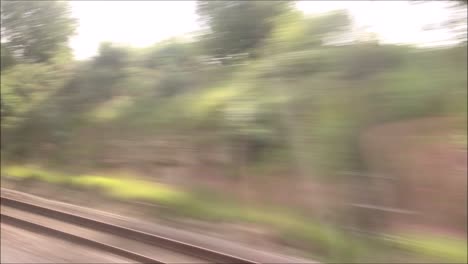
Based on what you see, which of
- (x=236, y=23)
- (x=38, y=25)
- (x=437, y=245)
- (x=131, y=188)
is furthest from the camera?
(x=38, y=25)

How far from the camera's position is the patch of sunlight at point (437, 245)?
199 inches

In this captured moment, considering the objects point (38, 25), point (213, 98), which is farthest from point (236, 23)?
point (38, 25)

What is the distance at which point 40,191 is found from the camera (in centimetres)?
975

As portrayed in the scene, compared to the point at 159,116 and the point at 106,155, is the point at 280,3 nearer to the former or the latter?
the point at 159,116

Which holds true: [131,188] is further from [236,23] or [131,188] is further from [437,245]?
[437,245]

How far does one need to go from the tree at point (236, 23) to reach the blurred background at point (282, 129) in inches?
1.1

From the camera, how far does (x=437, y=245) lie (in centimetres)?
525

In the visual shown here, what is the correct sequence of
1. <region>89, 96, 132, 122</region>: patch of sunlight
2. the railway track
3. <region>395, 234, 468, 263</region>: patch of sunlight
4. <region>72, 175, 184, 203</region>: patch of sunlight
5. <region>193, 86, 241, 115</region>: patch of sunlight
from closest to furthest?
<region>395, 234, 468, 263</region>: patch of sunlight, the railway track, <region>72, 175, 184, 203</region>: patch of sunlight, <region>193, 86, 241, 115</region>: patch of sunlight, <region>89, 96, 132, 122</region>: patch of sunlight

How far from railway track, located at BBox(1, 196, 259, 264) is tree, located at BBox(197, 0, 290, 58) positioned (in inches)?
163

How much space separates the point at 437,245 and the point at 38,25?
1028cm

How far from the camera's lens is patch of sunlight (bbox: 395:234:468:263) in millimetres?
5043

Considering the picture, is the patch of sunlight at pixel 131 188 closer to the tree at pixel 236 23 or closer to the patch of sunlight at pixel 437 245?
the tree at pixel 236 23

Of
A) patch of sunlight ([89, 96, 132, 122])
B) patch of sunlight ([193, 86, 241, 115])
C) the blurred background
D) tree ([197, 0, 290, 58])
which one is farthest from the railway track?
tree ([197, 0, 290, 58])

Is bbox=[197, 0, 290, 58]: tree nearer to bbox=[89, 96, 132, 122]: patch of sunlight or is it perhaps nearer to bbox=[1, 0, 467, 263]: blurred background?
bbox=[1, 0, 467, 263]: blurred background
